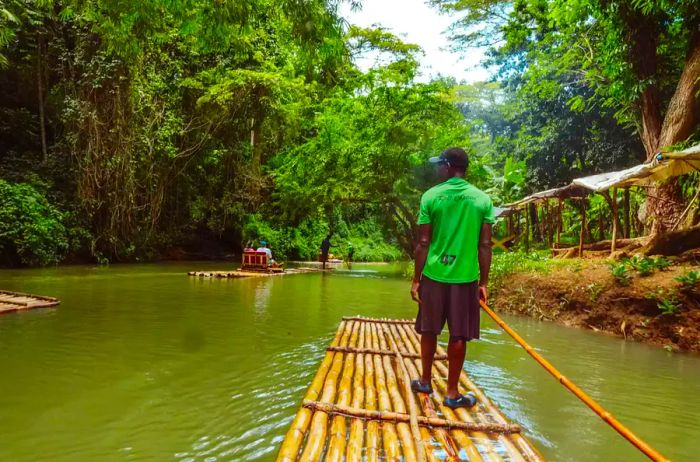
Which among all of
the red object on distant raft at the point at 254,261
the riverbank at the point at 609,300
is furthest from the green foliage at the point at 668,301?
the red object on distant raft at the point at 254,261

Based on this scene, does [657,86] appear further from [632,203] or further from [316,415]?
[316,415]

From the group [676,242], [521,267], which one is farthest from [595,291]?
[521,267]

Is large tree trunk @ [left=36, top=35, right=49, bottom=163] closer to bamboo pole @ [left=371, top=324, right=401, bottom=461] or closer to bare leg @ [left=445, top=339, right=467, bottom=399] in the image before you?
bamboo pole @ [left=371, top=324, right=401, bottom=461]

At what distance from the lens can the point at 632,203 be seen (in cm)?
1554

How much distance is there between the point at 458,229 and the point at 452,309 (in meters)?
0.52

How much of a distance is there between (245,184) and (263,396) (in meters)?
17.1

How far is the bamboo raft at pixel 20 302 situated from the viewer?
629cm

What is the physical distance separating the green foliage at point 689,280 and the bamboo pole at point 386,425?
4353 mm

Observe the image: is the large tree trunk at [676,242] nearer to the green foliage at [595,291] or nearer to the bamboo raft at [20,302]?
the green foliage at [595,291]

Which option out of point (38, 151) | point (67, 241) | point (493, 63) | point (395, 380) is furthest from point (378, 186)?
point (395, 380)

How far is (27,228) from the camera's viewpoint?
13359 millimetres

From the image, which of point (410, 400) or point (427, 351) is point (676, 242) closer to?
point (427, 351)

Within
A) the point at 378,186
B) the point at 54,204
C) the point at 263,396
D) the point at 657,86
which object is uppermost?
the point at 657,86

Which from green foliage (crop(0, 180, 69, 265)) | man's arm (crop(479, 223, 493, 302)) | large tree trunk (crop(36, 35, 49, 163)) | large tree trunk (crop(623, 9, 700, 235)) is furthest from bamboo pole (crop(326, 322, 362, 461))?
large tree trunk (crop(36, 35, 49, 163))
